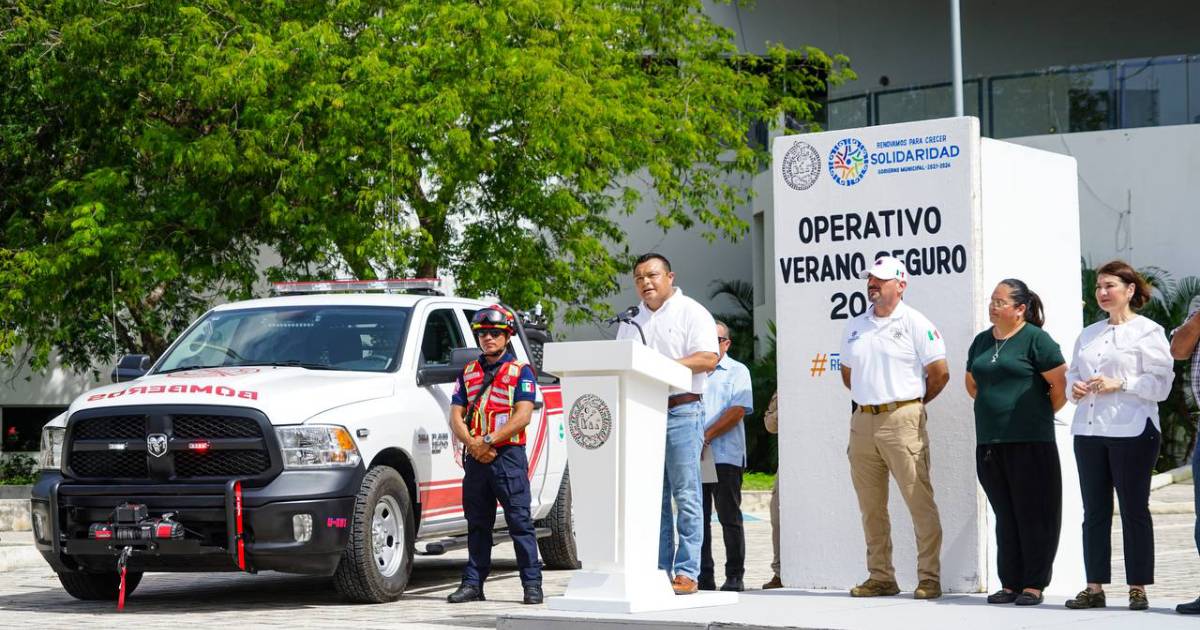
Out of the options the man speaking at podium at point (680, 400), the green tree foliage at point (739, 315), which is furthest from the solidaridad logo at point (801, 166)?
the green tree foliage at point (739, 315)

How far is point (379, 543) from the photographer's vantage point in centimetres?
1093

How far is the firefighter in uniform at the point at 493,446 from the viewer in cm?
1079

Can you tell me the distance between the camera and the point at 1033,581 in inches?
366

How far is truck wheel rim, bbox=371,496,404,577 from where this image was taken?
1087 cm

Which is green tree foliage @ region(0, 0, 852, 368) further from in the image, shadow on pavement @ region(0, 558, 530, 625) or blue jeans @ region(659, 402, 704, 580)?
blue jeans @ region(659, 402, 704, 580)

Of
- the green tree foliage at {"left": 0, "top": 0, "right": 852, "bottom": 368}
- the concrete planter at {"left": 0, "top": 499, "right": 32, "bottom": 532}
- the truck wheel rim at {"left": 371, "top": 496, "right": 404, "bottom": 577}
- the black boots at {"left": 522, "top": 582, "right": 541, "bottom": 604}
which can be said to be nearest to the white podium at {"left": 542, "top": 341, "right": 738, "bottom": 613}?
the black boots at {"left": 522, "top": 582, "right": 541, "bottom": 604}

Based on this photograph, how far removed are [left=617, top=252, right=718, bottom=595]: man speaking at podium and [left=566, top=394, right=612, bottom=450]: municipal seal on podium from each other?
0.84 metres

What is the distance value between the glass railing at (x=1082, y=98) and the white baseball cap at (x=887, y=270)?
54.4 ft

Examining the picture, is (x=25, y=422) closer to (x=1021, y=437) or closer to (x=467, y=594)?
(x=467, y=594)

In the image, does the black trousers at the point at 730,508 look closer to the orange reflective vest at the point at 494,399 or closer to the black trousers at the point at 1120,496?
the orange reflective vest at the point at 494,399

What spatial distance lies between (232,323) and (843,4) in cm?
2474

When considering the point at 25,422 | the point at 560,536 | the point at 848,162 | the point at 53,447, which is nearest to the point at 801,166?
the point at 848,162

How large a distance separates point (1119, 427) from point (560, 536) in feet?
18.3

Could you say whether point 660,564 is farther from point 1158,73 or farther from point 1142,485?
point 1158,73
